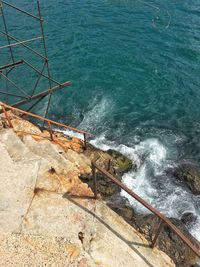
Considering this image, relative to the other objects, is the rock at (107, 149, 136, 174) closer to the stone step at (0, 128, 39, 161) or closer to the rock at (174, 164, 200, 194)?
the rock at (174, 164, 200, 194)

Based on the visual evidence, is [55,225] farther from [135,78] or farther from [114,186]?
[135,78]

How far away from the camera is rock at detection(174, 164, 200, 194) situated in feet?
58.8

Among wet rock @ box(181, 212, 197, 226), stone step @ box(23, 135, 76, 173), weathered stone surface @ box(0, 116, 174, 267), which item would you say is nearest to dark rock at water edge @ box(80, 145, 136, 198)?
stone step @ box(23, 135, 76, 173)

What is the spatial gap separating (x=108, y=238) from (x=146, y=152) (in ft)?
35.3

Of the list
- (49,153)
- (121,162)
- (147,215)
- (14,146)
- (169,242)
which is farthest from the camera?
(121,162)

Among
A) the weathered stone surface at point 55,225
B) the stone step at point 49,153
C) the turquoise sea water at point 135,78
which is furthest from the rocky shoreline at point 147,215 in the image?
the weathered stone surface at point 55,225

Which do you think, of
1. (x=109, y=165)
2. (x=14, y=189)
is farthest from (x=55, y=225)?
(x=109, y=165)

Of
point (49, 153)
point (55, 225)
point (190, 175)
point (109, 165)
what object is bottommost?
point (190, 175)

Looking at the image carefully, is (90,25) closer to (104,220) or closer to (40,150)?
(40,150)

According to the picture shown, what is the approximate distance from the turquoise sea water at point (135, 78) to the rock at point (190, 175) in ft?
1.80

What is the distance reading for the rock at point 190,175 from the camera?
58.8ft

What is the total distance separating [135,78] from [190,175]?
11.8 metres

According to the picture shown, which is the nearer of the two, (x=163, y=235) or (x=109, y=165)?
(x=163, y=235)

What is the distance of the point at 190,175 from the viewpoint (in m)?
18.5
